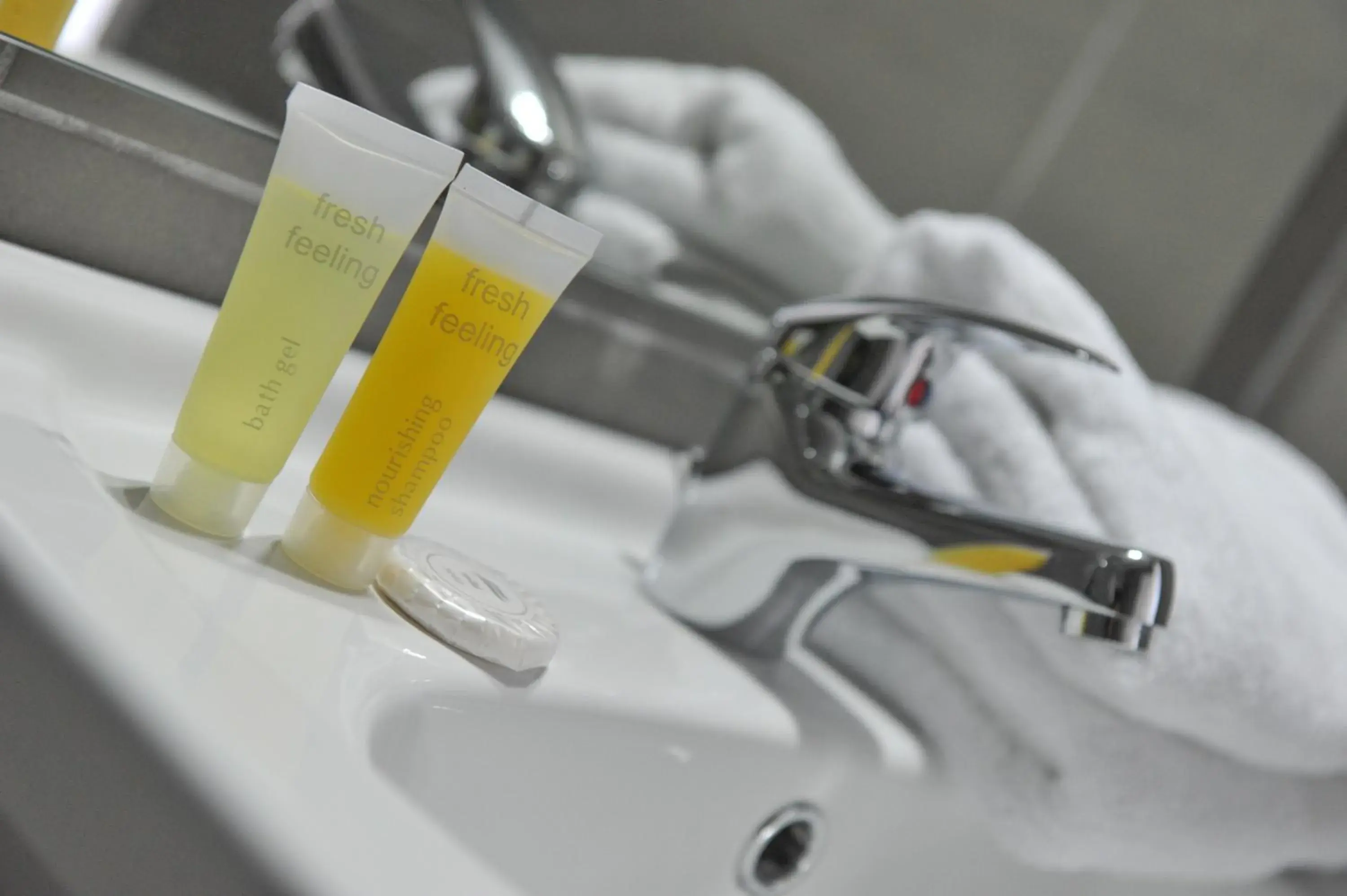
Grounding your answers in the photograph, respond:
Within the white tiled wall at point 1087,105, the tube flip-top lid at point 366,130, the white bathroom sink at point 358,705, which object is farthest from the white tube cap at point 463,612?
the white tiled wall at point 1087,105

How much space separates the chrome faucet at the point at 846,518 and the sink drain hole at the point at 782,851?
6cm

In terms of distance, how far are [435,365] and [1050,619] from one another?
0.25 metres

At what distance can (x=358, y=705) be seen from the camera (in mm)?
242

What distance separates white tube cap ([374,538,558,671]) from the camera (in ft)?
0.96

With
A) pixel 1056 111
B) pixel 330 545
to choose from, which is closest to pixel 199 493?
pixel 330 545

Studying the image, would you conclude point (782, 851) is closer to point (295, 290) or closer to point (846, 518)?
point (846, 518)

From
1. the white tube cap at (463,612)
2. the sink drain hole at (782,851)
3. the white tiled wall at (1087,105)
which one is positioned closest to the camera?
the white tube cap at (463,612)

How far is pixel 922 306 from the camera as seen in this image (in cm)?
37

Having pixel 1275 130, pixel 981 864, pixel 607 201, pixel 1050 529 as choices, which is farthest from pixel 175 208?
pixel 1275 130

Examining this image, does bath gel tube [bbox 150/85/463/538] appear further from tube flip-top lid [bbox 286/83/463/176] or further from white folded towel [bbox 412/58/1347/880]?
white folded towel [bbox 412/58/1347/880]

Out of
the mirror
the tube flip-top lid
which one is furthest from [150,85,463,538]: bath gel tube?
the mirror

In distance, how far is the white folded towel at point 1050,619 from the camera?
0.42m

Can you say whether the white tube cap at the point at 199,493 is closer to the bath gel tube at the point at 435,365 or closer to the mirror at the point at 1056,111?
the bath gel tube at the point at 435,365

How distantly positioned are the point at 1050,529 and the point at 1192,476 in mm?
102
